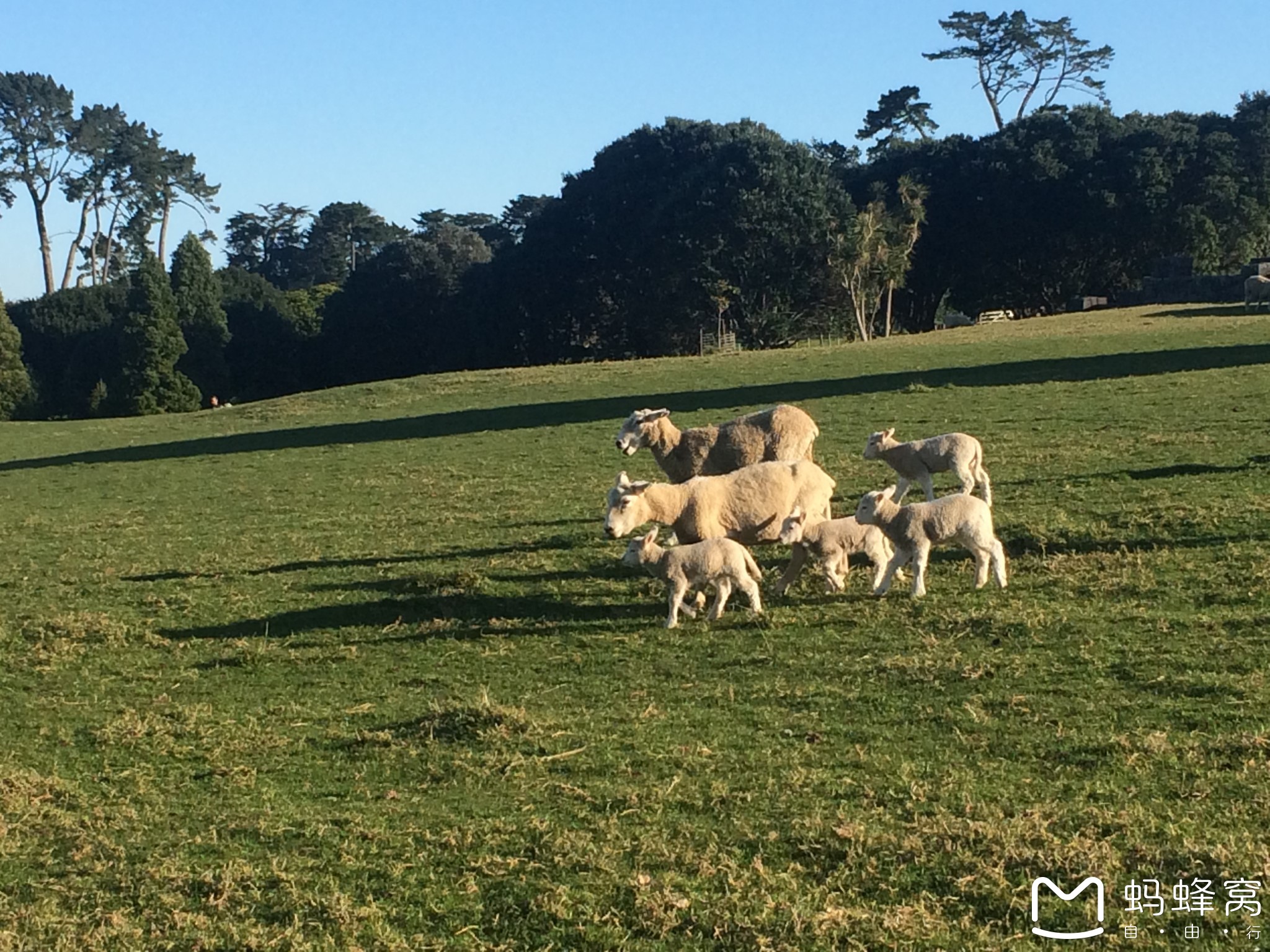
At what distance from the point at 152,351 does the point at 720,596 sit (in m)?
51.5

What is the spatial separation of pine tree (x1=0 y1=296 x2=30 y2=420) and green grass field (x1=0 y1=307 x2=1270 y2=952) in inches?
1703

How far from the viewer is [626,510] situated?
402 inches

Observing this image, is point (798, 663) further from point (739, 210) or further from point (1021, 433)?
Answer: point (739, 210)

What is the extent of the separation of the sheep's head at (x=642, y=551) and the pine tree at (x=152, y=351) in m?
50.1

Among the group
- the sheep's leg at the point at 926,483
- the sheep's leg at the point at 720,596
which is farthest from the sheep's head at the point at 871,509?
the sheep's leg at the point at 926,483

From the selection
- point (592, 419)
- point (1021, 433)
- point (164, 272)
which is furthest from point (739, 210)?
point (1021, 433)

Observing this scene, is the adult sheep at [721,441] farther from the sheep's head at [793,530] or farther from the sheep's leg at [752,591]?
the sheep's leg at [752,591]

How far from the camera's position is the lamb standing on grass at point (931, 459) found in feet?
39.7

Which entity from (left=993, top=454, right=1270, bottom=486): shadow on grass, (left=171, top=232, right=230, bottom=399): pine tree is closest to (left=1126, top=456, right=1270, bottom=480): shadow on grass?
(left=993, top=454, right=1270, bottom=486): shadow on grass

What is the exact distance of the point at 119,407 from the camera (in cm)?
5697

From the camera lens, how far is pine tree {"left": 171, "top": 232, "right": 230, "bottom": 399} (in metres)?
60.2

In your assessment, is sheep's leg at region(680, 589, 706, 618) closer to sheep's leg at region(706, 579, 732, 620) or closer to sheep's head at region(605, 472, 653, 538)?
sheep's leg at region(706, 579, 732, 620)

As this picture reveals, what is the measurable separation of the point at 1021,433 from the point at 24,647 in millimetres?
12166
